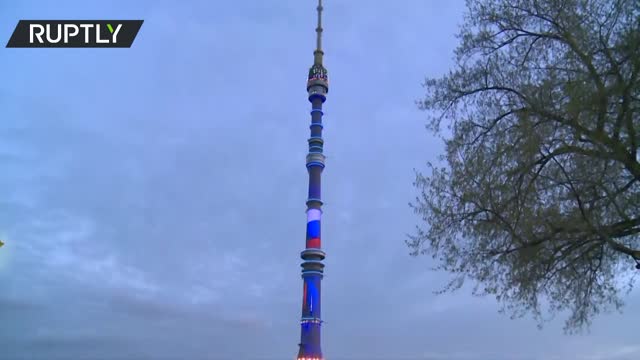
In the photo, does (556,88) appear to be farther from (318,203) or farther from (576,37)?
(318,203)

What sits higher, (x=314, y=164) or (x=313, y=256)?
(x=314, y=164)

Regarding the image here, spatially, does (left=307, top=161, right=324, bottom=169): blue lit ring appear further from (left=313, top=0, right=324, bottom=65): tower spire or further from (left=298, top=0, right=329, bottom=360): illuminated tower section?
(left=313, top=0, right=324, bottom=65): tower spire

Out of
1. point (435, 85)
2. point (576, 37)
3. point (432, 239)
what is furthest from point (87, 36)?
point (576, 37)

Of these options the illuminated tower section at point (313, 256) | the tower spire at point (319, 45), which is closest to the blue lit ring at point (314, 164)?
the illuminated tower section at point (313, 256)

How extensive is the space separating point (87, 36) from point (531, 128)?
24558 millimetres

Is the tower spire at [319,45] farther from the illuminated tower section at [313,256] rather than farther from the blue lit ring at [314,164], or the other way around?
the blue lit ring at [314,164]

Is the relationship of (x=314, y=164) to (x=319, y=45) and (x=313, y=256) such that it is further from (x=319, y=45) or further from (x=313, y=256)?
(x=319, y=45)

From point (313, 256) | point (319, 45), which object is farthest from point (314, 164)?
point (319, 45)

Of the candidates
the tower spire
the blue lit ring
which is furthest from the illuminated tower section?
the tower spire

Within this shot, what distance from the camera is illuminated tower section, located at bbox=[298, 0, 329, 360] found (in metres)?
106

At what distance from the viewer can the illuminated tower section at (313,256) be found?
106 metres

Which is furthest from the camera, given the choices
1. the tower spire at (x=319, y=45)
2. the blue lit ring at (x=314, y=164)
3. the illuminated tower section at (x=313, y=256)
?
the tower spire at (x=319, y=45)

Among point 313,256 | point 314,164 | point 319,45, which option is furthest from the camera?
point 319,45

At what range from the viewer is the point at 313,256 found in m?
110
